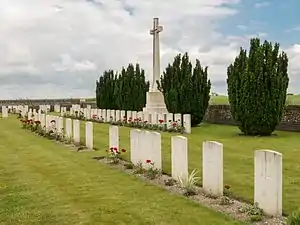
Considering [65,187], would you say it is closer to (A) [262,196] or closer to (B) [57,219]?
(B) [57,219]

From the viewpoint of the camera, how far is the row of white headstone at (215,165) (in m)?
7.05

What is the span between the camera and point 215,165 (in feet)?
27.7

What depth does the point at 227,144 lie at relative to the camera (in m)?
17.0

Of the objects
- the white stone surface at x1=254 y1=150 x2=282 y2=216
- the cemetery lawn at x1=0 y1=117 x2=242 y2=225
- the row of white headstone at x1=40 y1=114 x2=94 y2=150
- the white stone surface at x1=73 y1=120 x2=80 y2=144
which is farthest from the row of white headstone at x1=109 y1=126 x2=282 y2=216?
A: the white stone surface at x1=73 y1=120 x2=80 y2=144

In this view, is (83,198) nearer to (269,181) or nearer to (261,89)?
(269,181)

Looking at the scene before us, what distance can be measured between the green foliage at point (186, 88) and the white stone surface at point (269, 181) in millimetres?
19365

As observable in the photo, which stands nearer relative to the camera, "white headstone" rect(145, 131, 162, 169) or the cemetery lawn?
the cemetery lawn

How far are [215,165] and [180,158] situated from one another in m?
1.31

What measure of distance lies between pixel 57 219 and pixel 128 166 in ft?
15.0

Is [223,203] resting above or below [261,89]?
below

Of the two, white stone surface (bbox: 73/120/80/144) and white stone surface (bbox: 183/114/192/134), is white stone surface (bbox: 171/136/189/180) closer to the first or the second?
white stone surface (bbox: 73/120/80/144)

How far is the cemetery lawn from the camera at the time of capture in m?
7.16

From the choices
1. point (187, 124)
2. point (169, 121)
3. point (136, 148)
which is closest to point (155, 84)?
point (169, 121)

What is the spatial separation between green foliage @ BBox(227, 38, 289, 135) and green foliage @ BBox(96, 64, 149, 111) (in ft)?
50.0
